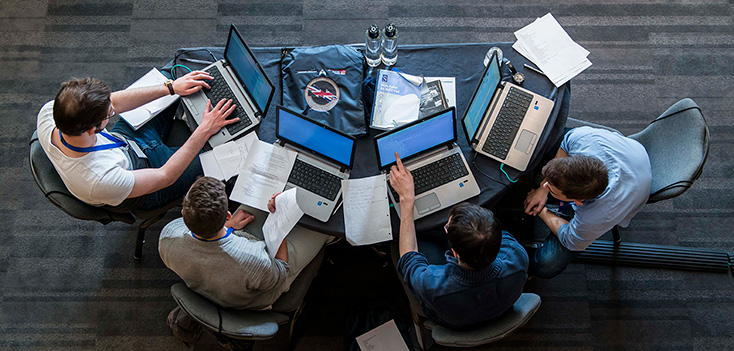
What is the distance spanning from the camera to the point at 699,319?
9.29ft

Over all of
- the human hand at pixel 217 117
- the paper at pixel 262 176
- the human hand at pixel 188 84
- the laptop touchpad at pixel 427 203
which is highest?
the human hand at pixel 188 84

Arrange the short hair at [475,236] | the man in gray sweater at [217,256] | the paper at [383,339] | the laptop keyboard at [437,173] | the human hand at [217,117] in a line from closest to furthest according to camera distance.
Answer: the short hair at [475,236], the man in gray sweater at [217,256], the laptop keyboard at [437,173], the human hand at [217,117], the paper at [383,339]

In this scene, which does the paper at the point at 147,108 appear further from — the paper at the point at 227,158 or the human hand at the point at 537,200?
the human hand at the point at 537,200

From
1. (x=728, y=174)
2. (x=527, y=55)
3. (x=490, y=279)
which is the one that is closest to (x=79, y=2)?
(x=527, y=55)

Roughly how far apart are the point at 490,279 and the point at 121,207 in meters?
1.74

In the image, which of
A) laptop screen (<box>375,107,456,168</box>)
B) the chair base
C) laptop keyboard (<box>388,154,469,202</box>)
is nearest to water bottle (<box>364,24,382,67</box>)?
laptop screen (<box>375,107,456,168</box>)

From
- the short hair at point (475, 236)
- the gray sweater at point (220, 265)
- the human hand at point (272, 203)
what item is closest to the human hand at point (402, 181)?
the short hair at point (475, 236)

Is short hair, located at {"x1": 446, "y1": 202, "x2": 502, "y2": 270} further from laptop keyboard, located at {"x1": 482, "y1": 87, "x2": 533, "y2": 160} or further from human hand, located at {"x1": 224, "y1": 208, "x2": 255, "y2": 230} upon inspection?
human hand, located at {"x1": 224, "y1": 208, "x2": 255, "y2": 230}

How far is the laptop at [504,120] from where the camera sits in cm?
227

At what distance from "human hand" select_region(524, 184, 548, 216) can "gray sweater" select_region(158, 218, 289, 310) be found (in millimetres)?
1321

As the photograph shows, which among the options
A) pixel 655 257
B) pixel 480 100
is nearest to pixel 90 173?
pixel 480 100

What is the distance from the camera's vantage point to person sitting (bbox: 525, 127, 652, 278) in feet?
6.68

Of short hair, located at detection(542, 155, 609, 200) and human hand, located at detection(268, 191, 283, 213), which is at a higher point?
short hair, located at detection(542, 155, 609, 200)

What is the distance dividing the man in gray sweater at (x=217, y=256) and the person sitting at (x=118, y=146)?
0.31 metres
